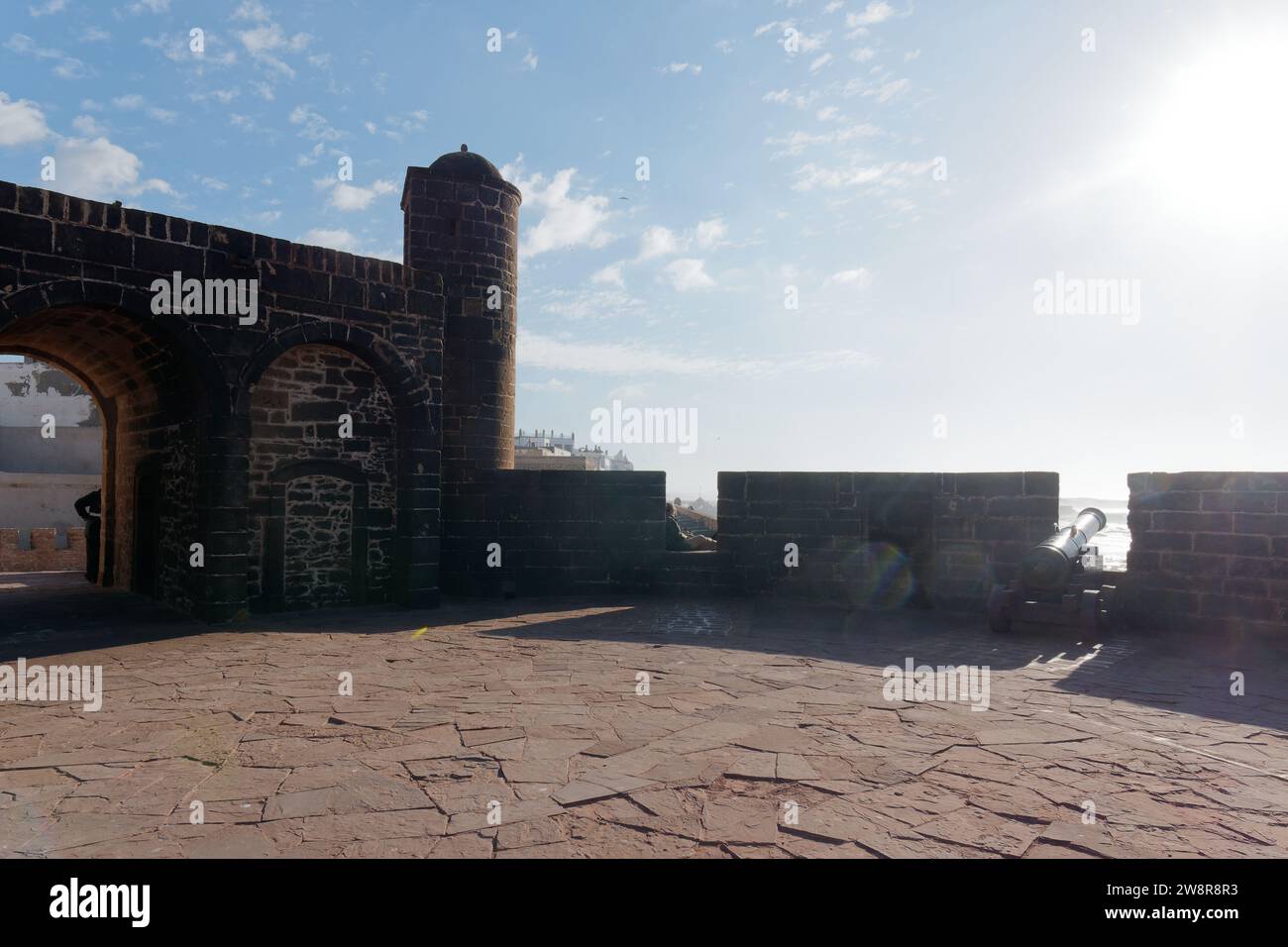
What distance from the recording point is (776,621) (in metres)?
9.61

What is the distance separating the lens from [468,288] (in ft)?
42.2

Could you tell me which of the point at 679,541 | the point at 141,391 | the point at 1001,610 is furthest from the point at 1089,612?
the point at 141,391

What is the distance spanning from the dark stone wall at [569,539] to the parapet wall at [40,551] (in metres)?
10.7

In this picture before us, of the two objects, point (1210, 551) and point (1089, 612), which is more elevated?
point (1210, 551)

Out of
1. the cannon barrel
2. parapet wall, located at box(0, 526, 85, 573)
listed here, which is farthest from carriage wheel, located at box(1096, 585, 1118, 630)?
parapet wall, located at box(0, 526, 85, 573)

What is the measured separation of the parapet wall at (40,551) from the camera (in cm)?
1708

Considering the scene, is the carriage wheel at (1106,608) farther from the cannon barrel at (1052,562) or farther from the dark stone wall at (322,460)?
the dark stone wall at (322,460)

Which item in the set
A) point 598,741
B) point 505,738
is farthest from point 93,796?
point 598,741

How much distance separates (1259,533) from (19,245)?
12732 millimetres

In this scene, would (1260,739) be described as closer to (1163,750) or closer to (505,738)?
(1163,750)

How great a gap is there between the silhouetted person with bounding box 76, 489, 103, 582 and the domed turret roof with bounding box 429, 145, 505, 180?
26.2 feet

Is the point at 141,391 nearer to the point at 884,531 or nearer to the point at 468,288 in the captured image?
the point at 468,288

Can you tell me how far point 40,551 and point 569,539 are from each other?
13.0 meters

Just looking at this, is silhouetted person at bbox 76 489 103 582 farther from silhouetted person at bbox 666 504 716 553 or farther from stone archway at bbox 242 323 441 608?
silhouetted person at bbox 666 504 716 553
